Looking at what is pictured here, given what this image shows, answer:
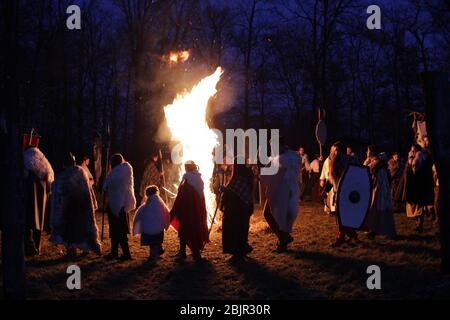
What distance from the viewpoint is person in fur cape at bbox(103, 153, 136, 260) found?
946 cm

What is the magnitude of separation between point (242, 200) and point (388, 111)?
35.4m

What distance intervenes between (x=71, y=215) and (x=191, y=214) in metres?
2.29

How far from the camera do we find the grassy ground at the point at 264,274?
7.12m

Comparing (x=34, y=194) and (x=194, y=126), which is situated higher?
(x=194, y=126)

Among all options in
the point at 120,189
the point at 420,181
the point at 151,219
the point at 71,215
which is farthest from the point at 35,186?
the point at 420,181

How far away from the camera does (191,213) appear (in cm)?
952

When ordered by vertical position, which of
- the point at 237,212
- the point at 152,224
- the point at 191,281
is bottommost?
the point at 191,281

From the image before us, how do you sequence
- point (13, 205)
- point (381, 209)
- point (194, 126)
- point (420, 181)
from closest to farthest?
point (13, 205) < point (381, 209) < point (420, 181) < point (194, 126)

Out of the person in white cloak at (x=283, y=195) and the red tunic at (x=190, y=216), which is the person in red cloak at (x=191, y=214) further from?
the person in white cloak at (x=283, y=195)

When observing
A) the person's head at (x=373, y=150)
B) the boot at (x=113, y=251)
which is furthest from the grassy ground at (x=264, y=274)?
the person's head at (x=373, y=150)

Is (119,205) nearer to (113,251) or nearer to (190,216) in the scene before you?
(113,251)

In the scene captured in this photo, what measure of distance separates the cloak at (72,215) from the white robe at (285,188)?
3639 mm

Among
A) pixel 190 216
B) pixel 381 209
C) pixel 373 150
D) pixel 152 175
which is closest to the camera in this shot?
pixel 190 216

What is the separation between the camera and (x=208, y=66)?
105 feet
